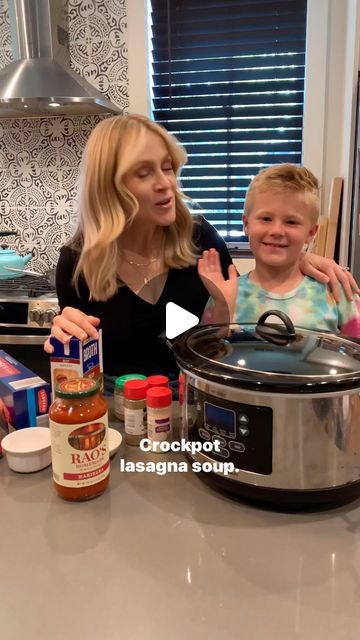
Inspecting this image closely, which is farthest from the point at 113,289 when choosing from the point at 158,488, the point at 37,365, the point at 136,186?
the point at 37,365

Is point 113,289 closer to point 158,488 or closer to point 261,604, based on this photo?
point 158,488

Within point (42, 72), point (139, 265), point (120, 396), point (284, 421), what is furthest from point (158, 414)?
point (42, 72)

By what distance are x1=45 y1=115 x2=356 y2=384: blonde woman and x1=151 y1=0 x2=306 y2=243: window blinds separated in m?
1.22

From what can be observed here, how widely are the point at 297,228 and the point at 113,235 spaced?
0.44 m

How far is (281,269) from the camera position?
1.25 m

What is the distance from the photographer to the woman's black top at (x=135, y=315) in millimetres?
1383

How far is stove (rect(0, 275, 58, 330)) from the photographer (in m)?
2.23

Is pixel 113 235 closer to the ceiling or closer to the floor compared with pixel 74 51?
closer to the floor

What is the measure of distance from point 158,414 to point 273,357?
0.79ft

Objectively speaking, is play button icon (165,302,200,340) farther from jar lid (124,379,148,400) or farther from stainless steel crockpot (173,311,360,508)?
stainless steel crockpot (173,311,360,508)

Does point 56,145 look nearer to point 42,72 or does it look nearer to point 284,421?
point 42,72

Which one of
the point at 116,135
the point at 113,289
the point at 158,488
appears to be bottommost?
the point at 158,488

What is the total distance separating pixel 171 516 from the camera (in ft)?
2.48

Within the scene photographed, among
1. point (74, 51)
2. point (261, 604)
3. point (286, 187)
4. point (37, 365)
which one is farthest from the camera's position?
point (74, 51)
